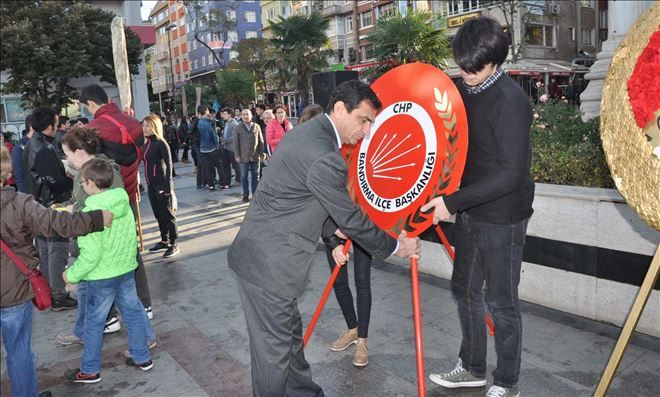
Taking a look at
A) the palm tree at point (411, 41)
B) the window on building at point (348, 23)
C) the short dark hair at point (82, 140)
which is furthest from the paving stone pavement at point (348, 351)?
the window on building at point (348, 23)

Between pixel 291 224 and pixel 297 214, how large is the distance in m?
0.05

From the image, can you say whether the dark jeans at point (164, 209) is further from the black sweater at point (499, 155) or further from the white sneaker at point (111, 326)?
the black sweater at point (499, 155)

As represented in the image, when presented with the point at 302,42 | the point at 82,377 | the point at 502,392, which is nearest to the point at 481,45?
the point at 502,392

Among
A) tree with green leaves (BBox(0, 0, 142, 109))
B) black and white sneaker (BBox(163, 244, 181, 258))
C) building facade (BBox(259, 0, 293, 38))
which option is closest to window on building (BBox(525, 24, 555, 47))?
tree with green leaves (BBox(0, 0, 142, 109))

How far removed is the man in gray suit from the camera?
227 cm

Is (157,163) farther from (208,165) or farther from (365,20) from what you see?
(365,20)

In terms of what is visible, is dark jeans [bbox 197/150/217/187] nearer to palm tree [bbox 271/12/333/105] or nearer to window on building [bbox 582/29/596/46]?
palm tree [bbox 271/12/333/105]

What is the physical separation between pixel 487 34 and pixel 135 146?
3442 millimetres

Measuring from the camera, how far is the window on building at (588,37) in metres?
40.4

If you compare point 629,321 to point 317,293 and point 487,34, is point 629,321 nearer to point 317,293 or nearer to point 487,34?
point 487,34

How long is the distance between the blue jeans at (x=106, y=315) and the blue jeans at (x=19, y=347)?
434 mm

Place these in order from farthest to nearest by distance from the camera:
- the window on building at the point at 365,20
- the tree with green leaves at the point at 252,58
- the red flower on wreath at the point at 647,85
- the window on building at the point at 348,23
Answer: the window on building at the point at 348,23, the window on building at the point at 365,20, the tree with green leaves at the point at 252,58, the red flower on wreath at the point at 647,85

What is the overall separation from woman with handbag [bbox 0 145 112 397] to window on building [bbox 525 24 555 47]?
37.9 m

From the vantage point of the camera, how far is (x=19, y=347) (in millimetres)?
2936
